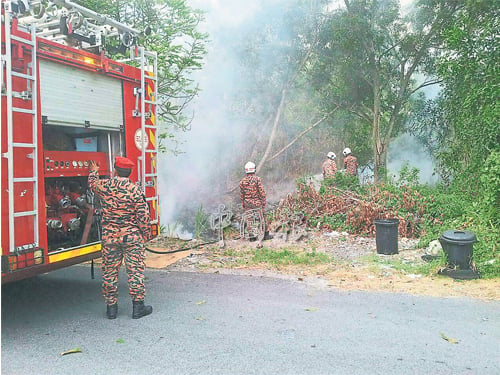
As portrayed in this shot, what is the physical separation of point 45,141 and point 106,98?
2.79ft

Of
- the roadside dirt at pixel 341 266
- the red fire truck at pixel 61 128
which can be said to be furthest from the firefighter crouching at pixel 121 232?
the roadside dirt at pixel 341 266

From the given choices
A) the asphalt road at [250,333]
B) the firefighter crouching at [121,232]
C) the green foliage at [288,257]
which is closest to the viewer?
the asphalt road at [250,333]

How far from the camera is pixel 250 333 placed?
391 cm

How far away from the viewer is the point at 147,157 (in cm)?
554

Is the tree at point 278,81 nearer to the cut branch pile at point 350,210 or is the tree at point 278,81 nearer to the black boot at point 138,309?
the cut branch pile at point 350,210

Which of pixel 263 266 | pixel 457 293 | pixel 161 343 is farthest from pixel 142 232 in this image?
pixel 457 293

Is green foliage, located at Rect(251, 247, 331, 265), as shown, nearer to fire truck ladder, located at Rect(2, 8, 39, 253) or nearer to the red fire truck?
the red fire truck

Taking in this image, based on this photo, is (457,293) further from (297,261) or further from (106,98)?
(106,98)

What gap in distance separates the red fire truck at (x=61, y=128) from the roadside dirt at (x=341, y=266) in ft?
5.81

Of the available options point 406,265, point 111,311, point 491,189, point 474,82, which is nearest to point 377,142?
point 474,82

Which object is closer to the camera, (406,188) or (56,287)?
(56,287)

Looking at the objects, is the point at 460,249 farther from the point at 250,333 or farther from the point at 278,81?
the point at 278,81

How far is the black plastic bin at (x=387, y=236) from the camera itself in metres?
6.89

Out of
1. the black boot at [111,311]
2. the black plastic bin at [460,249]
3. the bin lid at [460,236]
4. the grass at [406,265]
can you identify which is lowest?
the black boot at [111,311]
